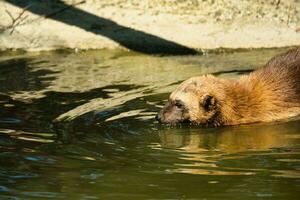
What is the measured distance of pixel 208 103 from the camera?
8305mm

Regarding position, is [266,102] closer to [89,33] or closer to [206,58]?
[206,58]

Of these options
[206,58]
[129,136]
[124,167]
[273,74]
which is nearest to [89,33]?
[206,58]

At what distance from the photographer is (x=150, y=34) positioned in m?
12.1

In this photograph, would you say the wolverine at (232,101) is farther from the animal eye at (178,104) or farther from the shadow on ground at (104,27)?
the shadow on ground at (104,27)

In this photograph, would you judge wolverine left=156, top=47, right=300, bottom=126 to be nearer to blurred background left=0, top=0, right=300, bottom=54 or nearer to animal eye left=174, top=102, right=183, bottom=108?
animal eye left=174, top=102, right=183, bottom=108

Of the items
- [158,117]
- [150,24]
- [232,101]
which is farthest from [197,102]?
[150,24]

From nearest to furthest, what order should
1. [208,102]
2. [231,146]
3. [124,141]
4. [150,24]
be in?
[231,146] < [124,141] < [208,102] < [150,24]

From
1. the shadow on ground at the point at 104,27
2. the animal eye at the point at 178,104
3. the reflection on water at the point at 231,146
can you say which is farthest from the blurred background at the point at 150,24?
the reflection on water at the point at 231,146

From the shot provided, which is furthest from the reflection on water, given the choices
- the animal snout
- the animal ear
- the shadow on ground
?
the shadow on ground

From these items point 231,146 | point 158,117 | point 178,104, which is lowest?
point 231,146

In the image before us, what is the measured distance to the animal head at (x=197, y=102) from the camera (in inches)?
325

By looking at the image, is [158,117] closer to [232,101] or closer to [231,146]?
[232,101]

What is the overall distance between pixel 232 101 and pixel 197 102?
0.38 metres

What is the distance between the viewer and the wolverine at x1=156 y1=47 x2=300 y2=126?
826cm
